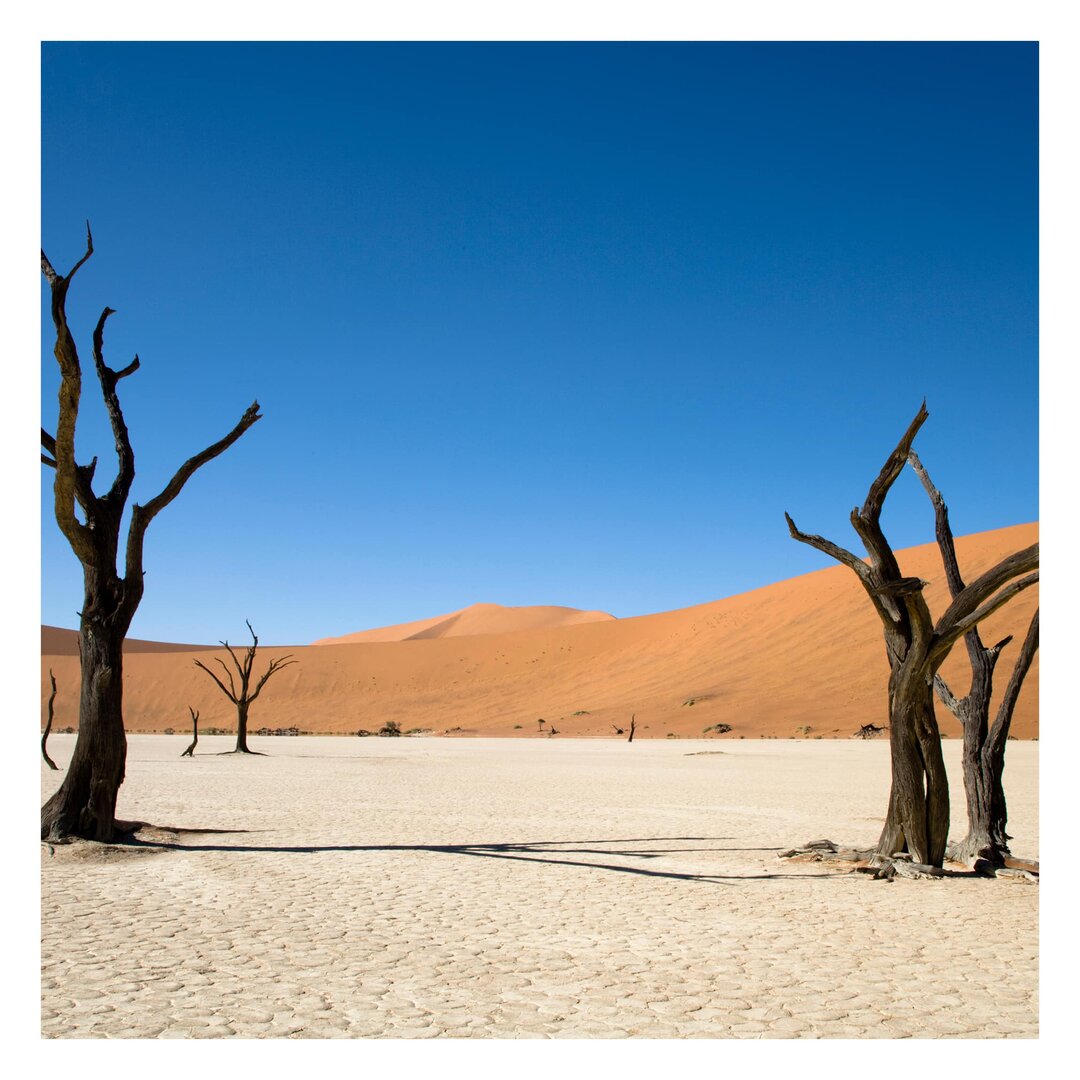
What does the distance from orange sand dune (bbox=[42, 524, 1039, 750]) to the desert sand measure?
87.3ft

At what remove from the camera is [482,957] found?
5.82m

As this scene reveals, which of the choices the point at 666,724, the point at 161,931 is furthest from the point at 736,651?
the point at 161,931

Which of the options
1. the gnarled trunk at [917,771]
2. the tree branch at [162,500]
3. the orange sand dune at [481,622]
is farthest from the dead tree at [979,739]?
the orange sand dune at [481,622]

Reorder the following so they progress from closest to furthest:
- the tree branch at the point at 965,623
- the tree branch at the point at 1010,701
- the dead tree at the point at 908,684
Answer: the tree branch at the point at 965,623 < the dead tree at the point at 908,684 < the tree branch at the point at 1010,701

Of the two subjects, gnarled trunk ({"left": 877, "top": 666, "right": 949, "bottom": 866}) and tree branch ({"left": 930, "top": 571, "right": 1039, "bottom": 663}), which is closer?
tree branch ({"left": 930, "top": 571, "right": 1039, "bottom": 663})

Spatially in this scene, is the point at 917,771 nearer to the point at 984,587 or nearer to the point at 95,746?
the point at 984,587

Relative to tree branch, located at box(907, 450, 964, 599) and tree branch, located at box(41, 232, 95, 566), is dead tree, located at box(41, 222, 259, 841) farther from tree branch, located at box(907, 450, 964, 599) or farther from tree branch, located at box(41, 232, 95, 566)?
tree branch, located at box(907, 450, 964, 599)

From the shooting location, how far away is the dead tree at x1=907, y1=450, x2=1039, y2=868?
31.4 ft

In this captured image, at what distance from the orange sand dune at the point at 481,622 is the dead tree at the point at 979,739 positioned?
126m

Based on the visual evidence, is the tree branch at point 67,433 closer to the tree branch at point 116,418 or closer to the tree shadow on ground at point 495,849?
the tree branch at point 116,418

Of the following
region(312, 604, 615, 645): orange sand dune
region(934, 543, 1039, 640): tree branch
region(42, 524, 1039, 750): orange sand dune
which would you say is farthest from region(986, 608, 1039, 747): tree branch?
region(312, 604, 615, 645): orange sand dune

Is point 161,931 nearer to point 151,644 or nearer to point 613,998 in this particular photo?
point 613,998

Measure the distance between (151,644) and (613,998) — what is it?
121 meters

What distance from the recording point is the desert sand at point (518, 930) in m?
4.68
